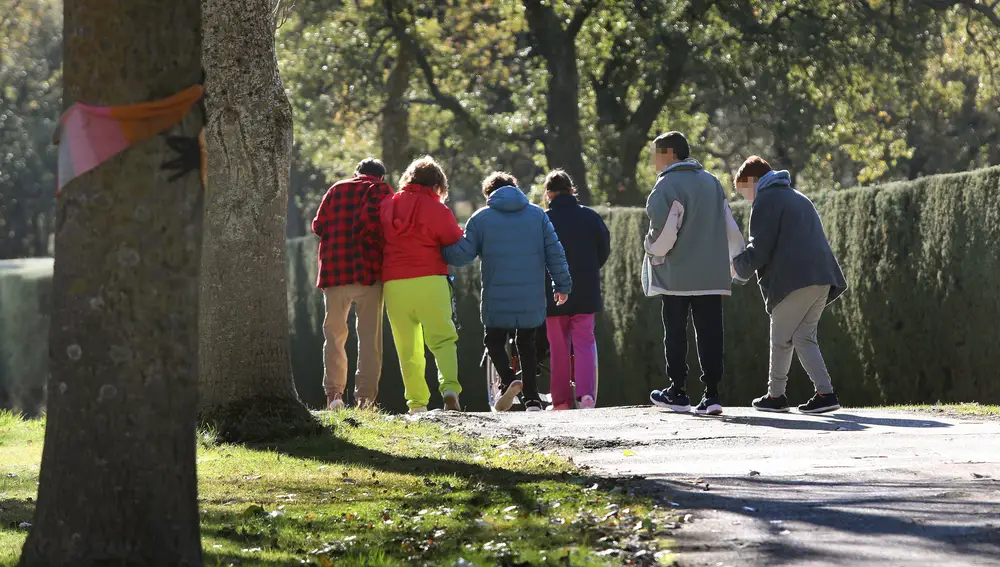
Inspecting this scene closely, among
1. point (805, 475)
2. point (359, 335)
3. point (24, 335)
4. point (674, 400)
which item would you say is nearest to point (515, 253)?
point (359, 335)

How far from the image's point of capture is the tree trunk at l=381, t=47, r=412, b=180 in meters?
28.4

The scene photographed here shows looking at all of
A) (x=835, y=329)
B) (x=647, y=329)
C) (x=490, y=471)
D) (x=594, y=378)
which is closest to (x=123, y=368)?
(x=490, y=471)

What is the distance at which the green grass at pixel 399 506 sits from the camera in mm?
5512

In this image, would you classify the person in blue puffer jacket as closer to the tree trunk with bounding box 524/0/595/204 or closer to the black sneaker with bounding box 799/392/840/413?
the black sneaker with bounding box 799/392/840/413

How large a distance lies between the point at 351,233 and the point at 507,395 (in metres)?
1.79

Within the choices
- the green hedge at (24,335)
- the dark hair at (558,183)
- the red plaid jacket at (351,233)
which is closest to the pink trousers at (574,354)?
the dark hair at (558,183)

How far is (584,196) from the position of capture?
25562 mm

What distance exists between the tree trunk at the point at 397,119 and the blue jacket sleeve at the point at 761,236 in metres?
17.9

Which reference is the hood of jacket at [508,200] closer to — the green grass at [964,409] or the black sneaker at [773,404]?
the black sneaker at [773,404]

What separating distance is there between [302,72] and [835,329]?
16.2 m

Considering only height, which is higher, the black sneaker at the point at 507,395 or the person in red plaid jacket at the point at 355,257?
the person in red plaid jacket at the point at 355,257

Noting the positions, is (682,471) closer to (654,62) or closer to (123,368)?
(123,368)

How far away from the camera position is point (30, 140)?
→ 60625 millimetres

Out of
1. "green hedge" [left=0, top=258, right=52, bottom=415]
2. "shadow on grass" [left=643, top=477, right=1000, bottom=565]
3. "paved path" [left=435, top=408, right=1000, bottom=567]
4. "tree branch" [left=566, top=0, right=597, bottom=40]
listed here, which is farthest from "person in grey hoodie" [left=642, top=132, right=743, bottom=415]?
"green hedge" [left=0, top=258, right=52, bottom=415]
